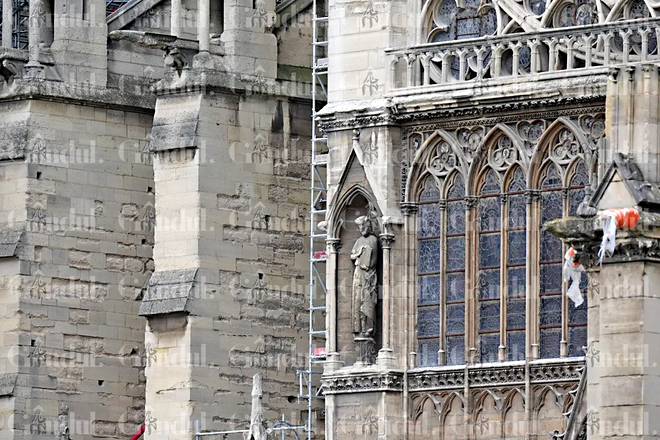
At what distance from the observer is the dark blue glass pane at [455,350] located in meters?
52.8

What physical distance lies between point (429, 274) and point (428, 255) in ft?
0.96

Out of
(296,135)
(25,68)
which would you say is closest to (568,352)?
(296,135)

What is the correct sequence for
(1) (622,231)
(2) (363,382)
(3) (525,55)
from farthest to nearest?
(2) (363,382) < (3) (525,55) < (1) (622,231)

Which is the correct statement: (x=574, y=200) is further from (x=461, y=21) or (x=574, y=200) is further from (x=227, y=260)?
(x=227, y=260)

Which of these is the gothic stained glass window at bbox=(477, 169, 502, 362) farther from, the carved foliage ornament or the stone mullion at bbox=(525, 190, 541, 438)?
the stone mullion at bbox=(525, 190, 541, 438)

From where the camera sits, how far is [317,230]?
59000mm

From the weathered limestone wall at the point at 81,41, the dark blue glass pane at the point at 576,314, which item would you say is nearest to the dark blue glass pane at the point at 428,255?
the dark blue glass pane at the point at 576,314

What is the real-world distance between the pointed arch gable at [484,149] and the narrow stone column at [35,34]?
33.5ft

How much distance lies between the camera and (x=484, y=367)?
52250 mm

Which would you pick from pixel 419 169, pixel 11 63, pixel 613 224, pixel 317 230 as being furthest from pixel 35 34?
pixel 613 224

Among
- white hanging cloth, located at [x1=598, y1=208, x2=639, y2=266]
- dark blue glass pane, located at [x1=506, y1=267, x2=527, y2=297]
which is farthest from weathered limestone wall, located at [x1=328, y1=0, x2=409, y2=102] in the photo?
white hanging cloth, located at [x1=598, y1=208, x2=639, y2=266]

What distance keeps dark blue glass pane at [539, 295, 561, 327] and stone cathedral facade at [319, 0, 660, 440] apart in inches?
0.8

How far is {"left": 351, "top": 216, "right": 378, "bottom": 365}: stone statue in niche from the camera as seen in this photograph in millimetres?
53594

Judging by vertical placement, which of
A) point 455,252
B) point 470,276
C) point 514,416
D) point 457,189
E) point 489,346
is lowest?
point 514,416
